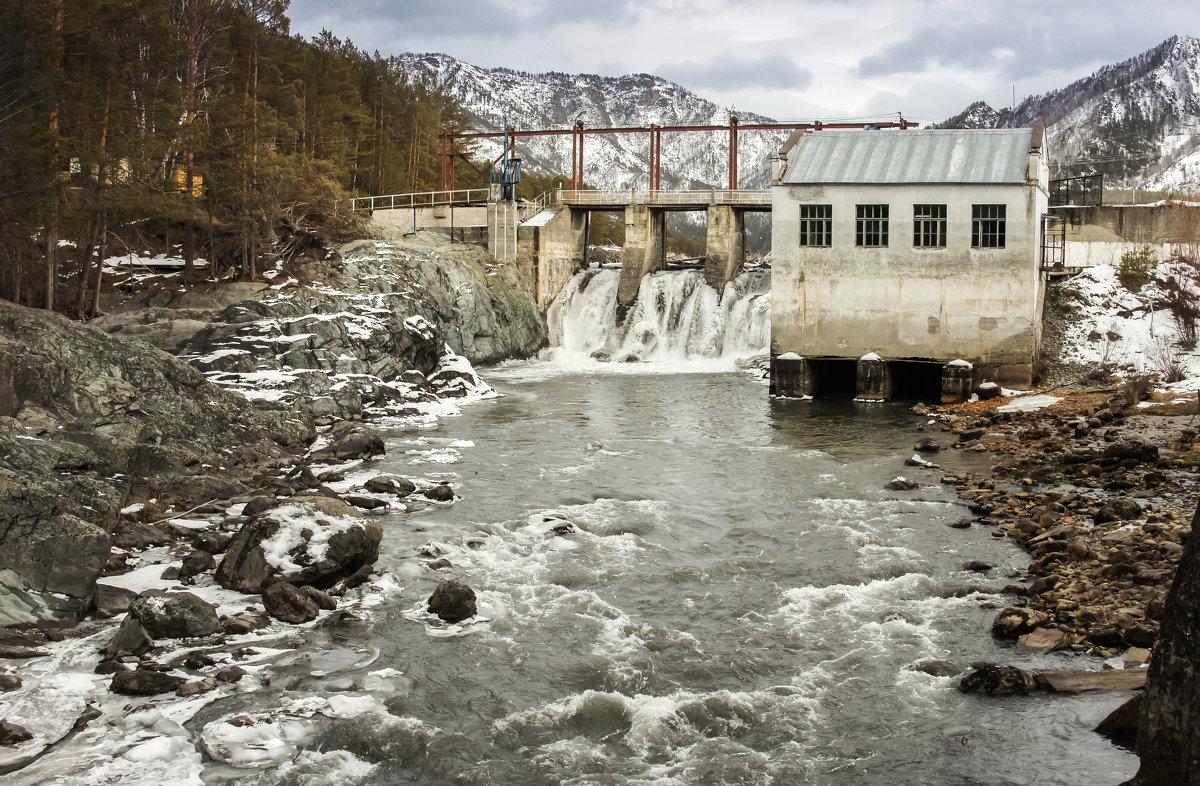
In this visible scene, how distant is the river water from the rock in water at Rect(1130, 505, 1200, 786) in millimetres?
Result: 2185

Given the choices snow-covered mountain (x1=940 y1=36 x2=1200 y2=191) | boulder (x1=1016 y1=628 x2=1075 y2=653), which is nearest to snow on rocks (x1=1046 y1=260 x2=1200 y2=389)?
boulder (x1=1016 y1=628 x2=1075 y2=653)

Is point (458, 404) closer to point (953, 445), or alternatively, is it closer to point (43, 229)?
point (43, 229)

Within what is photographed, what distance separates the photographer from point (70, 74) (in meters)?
28.0

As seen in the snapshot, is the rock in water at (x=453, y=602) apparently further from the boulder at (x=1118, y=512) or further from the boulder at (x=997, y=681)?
the boulder at (x=1118, y=512)

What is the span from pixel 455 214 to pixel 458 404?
815 inches

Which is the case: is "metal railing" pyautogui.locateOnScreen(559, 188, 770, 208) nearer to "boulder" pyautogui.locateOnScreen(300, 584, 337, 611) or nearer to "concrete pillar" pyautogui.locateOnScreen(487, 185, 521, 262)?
"concrete pillar" pyautogui.locateOnScreen(487, 185, 521, 262)

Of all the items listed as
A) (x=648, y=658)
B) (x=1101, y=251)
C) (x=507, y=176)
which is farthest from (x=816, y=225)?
(x=648, y=658)

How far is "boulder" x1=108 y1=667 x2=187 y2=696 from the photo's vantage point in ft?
37.8

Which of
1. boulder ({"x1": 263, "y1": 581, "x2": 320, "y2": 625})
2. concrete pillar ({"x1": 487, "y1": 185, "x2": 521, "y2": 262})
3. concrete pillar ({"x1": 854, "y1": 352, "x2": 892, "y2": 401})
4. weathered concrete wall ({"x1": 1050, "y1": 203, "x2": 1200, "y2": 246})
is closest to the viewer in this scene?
boulder ({"x1": 263, "y1": 581, "x2": 320, "y2": 625})

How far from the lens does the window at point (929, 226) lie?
33812 mm

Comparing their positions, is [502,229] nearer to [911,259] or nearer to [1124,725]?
[911,259]

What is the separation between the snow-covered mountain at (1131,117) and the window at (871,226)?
366 feet

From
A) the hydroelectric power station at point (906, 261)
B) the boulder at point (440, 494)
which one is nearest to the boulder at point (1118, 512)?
the boulder at point (440, 494)

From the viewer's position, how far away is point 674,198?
52.7 metres
